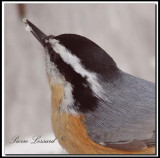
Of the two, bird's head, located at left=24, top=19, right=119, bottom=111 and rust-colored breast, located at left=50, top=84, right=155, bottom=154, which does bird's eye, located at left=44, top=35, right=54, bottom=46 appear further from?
rust-colored breast, located at left=50, top=84, right=155, bottom=154

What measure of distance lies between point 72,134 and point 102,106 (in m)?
0.14

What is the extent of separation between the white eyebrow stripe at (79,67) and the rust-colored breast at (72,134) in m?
0.11

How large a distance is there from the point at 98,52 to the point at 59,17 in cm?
72

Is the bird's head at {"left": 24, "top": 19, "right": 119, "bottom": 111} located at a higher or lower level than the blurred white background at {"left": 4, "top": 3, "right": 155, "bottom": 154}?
lower

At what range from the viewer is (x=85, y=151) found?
1.54 m

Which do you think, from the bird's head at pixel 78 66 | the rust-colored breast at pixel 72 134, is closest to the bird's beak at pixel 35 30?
the bird's head at pixel 78 66

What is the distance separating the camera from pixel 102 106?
1524 millimetres

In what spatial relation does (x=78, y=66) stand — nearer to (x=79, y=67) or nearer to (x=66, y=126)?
(x=79, y=67)

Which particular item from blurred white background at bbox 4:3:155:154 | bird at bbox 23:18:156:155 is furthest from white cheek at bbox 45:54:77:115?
blurred white background at bbox 4:3:155:154

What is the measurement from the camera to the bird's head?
1.42m

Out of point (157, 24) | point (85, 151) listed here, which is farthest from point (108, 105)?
point (157, 24)

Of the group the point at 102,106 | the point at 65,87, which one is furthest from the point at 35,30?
the point at 102,106

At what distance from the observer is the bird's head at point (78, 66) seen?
1.42 metres

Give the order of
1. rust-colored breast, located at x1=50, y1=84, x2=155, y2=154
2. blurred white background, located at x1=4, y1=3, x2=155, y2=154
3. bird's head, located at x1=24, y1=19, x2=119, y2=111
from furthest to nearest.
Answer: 1. blurred white background, located at x1=4, y1=3, x2=155, y2=154
2. rust-colored breast, located at x1=50, y1=84, x2=155, y2=154
3. bird's head, located at x1=24, y1=19, x2=119, y2=111
